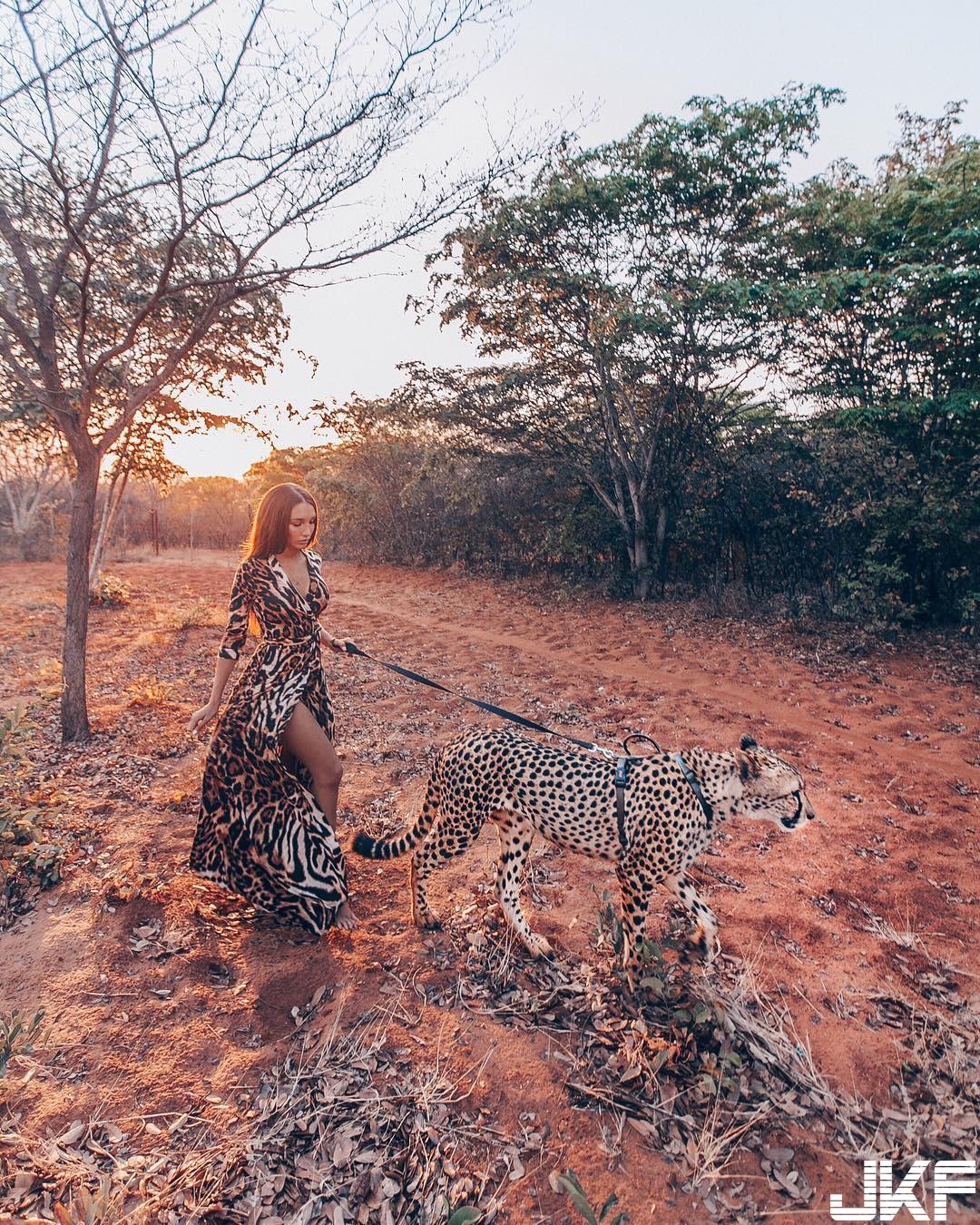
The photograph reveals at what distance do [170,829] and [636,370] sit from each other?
9495mm

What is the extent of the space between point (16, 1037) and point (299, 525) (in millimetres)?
2341

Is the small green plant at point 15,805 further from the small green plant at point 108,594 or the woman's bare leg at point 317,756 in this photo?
the small green plant at point 108,594

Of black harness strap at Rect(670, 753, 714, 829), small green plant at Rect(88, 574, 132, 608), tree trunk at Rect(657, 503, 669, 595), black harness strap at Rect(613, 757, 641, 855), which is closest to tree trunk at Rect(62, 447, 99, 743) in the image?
black harness strap at Rect(613, 757, 641, 855)

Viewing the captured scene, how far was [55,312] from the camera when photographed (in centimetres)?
521

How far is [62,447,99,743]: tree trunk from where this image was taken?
5.49 meters

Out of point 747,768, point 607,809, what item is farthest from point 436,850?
point 747,768

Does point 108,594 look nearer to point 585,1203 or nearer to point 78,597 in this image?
point 78,597

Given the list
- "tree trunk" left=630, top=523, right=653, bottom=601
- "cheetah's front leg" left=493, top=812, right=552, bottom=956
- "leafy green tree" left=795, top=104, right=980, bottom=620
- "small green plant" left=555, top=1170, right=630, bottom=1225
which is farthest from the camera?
"tree trunk" left=630, top=523, right=653, bottom=601

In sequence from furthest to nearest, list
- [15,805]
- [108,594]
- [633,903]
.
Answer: [108,594] < [15,805] < [633,903]

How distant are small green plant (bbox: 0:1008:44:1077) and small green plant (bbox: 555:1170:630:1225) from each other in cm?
189

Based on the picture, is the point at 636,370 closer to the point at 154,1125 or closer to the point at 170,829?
the point at 170,829

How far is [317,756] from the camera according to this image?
3344mm

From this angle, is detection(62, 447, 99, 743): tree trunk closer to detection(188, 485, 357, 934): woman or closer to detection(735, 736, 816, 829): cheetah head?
detection(188, 485, 357, 934): woman

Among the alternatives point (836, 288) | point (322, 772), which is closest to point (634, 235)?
point (836, 288)
